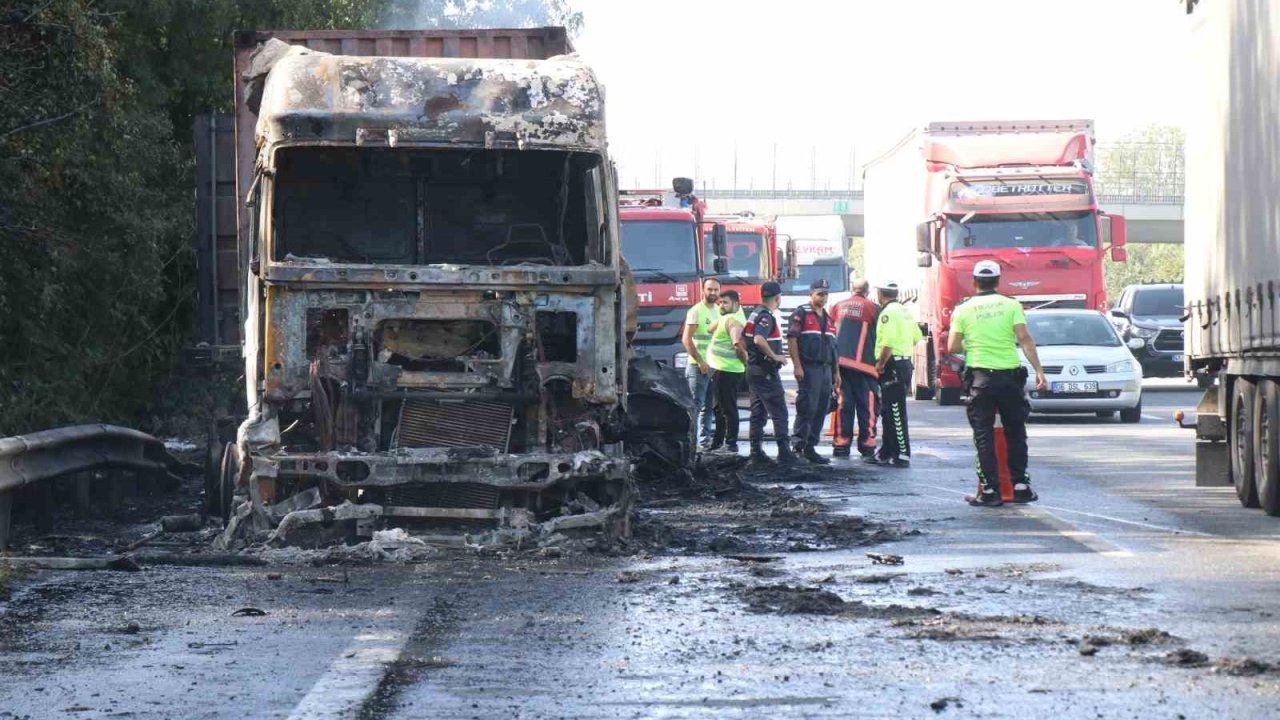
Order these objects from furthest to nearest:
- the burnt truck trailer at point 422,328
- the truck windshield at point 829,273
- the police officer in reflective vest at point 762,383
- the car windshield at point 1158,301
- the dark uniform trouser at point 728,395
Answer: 1. the truck windshield at point 829,273
2. the car windshield at point 1158,301
3. the dark uniform trouser at point 728,395
4. the police officer in reflective vest at point 762,383
5. the burnt truck trailer at point 422,328

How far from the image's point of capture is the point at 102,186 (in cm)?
1822

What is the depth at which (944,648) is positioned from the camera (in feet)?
24.1

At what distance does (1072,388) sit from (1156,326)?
1018 centimetres

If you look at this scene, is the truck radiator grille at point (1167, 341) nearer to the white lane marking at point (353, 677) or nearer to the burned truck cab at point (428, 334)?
the burned truck cab at point (428, 334)

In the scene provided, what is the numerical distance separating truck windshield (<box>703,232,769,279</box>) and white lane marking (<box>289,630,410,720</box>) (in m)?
26.8

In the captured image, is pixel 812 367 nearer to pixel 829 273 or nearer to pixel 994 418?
Result: pixel 994 418

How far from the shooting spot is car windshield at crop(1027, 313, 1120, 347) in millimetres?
24672

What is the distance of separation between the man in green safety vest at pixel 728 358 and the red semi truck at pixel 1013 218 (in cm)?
1027

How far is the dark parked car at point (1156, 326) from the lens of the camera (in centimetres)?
3294

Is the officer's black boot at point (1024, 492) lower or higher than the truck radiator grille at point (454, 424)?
lower

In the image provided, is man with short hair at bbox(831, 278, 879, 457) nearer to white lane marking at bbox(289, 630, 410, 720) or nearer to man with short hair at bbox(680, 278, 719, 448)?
man with short hair at bbox(680, 278, 719, 448)

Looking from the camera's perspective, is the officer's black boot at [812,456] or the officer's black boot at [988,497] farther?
the officer's black boot at [812,456]

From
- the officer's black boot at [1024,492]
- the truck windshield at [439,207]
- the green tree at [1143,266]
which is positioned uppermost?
the green tree at [1143,266]

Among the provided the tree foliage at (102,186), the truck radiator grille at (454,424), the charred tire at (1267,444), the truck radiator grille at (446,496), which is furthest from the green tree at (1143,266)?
the truck radiator grille at (446,496)
